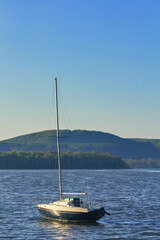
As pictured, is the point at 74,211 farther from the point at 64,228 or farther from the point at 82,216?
the point at 64,228

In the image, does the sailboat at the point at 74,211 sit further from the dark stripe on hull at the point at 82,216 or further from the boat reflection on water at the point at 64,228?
the boat reflection on water at the point at 64,228

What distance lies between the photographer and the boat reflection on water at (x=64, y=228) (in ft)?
175

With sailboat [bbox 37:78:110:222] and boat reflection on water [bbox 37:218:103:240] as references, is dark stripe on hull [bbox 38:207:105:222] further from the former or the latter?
boat reflection on water [bbox 37:218:103:240]

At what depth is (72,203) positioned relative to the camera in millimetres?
60281

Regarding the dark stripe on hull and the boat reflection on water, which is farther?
the dark stripe on hull

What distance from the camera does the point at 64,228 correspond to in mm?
57500

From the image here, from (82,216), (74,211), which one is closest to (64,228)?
(74,211)

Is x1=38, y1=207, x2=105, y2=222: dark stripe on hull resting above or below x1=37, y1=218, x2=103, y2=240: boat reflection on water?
above

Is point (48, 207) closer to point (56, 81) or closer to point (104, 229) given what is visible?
point (104, 229)

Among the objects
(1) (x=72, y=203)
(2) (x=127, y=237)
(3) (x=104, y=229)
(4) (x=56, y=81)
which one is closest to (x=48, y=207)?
(1) (x=72, y=203)

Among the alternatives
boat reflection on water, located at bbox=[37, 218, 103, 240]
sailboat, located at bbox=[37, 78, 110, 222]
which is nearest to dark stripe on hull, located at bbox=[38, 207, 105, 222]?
sailboat, located at bbox=[37, 78, 110, 222]

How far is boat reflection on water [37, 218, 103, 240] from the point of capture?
53.2 m

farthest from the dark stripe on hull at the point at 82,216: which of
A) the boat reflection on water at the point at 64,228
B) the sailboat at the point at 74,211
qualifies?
the boat reflection on water at the point at 64,228

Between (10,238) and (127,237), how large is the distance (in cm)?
1398
